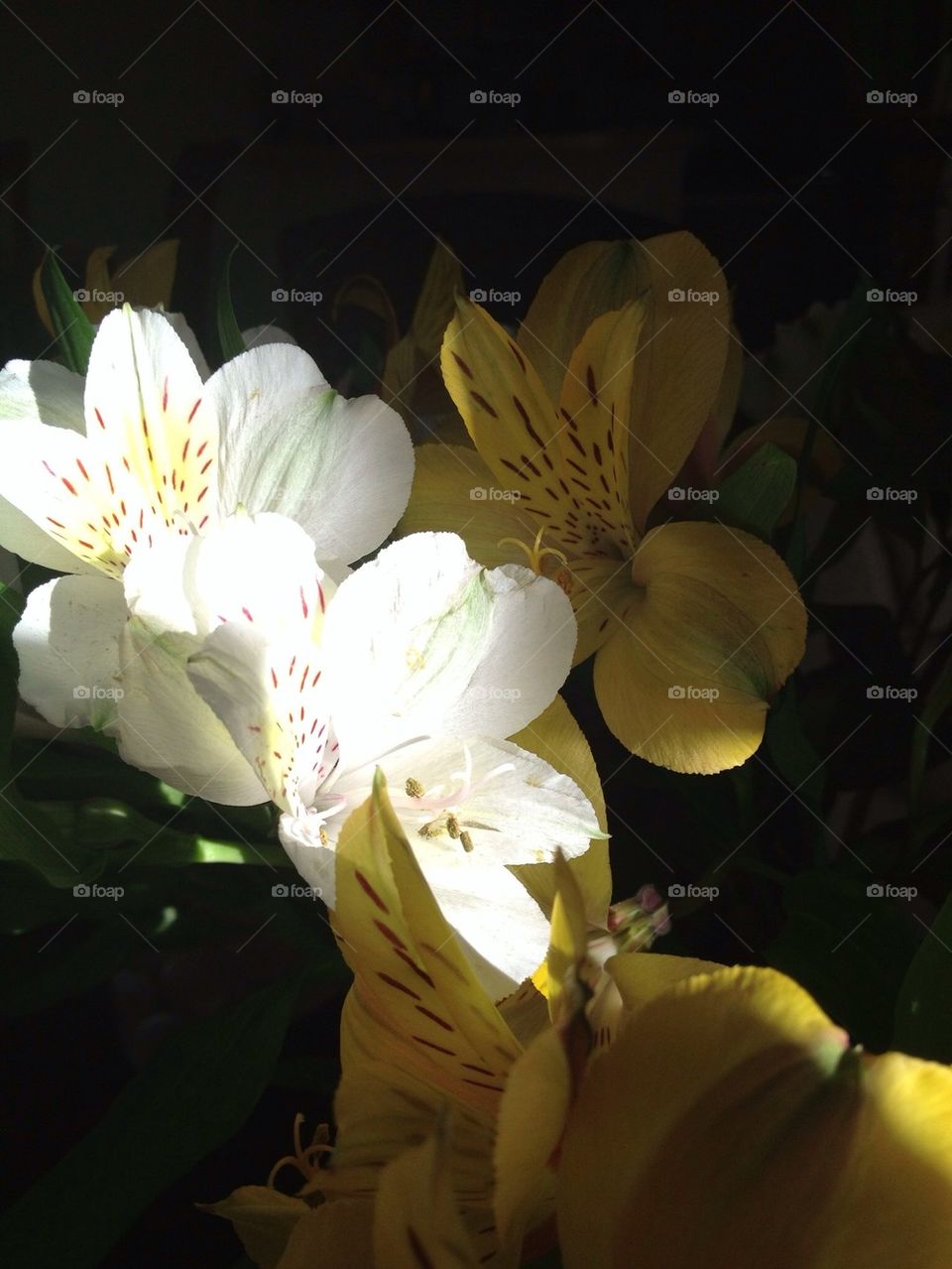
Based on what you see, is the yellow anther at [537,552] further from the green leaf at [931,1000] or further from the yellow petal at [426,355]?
the green leaf at [931,1000]

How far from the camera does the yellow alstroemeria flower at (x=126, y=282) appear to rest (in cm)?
46

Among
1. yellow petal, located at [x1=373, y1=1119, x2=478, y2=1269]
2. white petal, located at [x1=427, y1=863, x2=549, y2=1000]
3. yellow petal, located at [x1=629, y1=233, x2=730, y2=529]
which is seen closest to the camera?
yellow petal, located at [x1=373, y1=1119, x2=478, y2=1269]

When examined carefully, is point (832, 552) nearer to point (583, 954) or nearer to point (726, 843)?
point (726, 843)

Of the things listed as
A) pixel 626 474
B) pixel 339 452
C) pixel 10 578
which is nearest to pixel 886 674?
A: pixel 626 474

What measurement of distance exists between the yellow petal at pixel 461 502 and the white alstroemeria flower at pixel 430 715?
11 centimetres


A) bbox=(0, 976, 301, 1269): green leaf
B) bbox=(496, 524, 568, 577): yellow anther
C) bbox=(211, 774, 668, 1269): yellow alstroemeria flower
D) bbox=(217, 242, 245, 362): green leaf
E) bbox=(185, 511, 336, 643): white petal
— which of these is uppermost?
bbox=(217, 242, 245, 362): green leaf

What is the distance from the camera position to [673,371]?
444 mm

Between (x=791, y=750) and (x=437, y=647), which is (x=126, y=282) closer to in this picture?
(x=437, y=647)

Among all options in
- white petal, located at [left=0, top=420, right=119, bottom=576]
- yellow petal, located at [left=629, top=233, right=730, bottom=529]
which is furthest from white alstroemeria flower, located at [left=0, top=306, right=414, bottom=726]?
yellow petal, located at [left=629, top=233, right=730, bottom=529]

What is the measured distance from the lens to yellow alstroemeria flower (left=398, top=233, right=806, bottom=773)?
42 centimetres

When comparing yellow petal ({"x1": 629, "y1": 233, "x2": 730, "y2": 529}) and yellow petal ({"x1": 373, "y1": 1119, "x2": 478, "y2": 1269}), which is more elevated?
yellow petal ({"x1": 629, "y1": 233, "x2": 730, "y2": 529})

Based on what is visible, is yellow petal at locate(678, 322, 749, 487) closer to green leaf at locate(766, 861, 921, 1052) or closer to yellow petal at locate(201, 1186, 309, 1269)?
green leaf at locate(766, 861, 921, 1052)

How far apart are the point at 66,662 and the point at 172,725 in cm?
6

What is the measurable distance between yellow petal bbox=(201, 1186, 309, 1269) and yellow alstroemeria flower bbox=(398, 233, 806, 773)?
0.68 feet
